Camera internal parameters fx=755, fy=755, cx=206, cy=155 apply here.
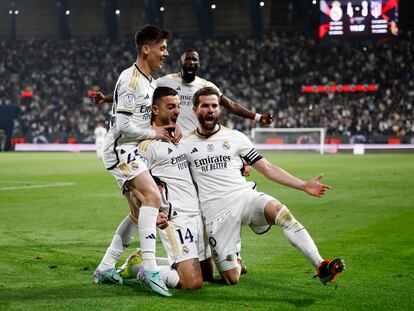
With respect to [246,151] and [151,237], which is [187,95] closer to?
[246,151]

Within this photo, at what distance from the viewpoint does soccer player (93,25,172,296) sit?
698cm

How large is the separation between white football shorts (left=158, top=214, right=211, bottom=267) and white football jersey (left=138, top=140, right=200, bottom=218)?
0.09 m

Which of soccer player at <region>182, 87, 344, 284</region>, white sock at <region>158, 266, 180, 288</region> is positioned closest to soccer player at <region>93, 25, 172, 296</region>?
white sock at <region>158, 266, 180, 288</region>

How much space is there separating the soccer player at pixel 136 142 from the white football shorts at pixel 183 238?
337 mm

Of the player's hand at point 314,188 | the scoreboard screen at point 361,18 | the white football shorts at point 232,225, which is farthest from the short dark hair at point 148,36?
the scoreboard screen at point 361,18

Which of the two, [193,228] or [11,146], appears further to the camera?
[11,146]

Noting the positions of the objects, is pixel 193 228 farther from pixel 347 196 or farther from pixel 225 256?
pixel 347 196

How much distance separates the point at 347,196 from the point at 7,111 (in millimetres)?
44570

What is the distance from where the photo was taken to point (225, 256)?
729 centimetres

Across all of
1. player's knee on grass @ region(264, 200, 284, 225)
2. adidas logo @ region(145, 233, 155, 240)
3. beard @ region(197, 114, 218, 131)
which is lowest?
adidas logo @ region(145, 233, 155, 240)

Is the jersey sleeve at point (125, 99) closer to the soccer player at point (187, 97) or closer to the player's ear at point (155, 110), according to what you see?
the player's ear at point (155, 110)

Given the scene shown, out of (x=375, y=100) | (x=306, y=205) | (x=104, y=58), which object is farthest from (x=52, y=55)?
(x=306, y=205)

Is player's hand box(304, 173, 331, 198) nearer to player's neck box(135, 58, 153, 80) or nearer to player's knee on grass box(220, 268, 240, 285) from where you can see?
player's knee on grass box(220, 268, 240, 285)

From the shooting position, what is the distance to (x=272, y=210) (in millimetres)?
6992
